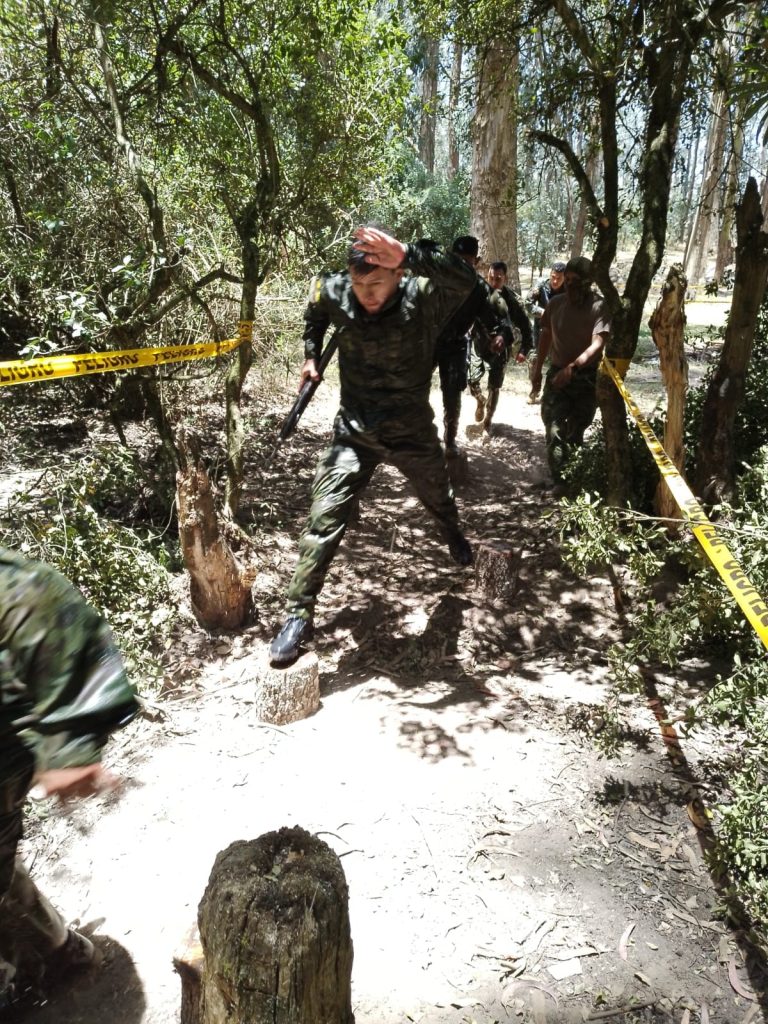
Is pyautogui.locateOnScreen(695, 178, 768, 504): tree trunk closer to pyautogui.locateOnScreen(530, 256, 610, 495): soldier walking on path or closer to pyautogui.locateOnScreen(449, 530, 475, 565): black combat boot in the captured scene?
pyautogui.locateOnScreen(530, 256, 610, 495): soldier walking on path

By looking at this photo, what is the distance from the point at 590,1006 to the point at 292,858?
122 centimetres

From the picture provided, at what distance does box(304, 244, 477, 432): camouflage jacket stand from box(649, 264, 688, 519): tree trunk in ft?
3.69

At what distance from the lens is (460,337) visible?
6.26 m

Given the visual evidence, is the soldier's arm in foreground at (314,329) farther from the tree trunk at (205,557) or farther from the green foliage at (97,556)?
the green foliage at (97,556)

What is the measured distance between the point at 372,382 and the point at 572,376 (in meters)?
2.36

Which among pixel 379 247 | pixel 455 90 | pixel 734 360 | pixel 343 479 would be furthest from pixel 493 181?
pixel 343 479

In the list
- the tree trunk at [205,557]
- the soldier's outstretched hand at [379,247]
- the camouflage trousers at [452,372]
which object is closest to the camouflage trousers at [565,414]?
the camouflage trousers at [452,372]

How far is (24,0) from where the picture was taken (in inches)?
195

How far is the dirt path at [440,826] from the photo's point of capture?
92.0 inches

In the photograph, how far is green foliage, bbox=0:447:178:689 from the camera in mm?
3795

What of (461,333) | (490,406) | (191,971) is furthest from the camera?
(490,406)

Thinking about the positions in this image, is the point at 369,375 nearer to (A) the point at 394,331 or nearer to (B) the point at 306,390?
(A) the point at 394,331

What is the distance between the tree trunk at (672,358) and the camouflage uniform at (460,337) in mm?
1731

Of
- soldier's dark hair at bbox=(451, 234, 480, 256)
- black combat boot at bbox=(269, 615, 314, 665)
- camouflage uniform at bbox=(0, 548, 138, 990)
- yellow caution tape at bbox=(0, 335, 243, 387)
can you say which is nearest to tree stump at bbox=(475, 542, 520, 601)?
black combat boot at bbox=(269, 615, 314, 665)
